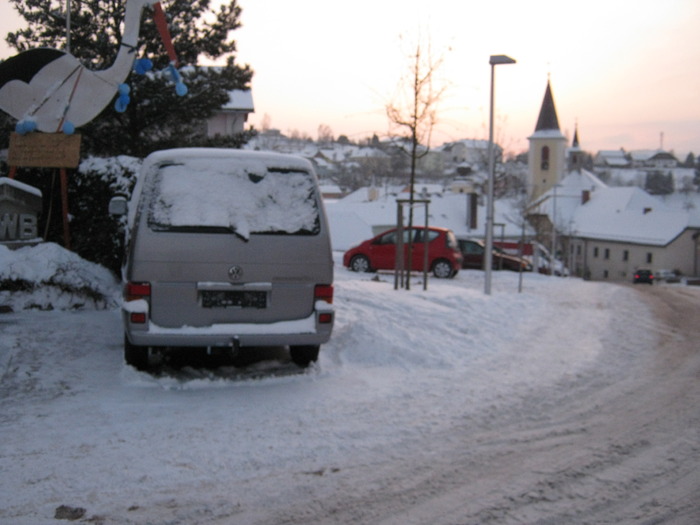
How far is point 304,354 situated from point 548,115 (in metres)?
106

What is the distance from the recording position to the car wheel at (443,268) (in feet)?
68.4

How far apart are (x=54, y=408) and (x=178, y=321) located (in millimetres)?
1202

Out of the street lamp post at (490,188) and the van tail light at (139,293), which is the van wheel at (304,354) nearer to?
the van tail light at (139,293)

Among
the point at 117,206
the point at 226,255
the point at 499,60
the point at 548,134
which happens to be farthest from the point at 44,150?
the point at 548,134

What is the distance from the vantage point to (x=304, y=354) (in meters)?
→ 7.28

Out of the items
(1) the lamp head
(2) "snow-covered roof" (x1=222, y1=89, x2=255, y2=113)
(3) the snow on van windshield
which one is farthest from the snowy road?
(2) "snow-covered roof" (x1=222, y1=89, x2=255, y2=113)

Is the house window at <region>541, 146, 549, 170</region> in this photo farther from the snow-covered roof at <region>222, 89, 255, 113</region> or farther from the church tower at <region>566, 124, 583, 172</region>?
the snow-covered roof at <region>222, 89, 255, 113</region>

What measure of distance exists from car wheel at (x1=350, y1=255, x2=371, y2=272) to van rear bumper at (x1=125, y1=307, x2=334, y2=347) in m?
14.7

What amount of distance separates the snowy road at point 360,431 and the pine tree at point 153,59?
730 cm

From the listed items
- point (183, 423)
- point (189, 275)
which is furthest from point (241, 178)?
point (183, 423)

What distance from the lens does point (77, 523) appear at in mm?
3918

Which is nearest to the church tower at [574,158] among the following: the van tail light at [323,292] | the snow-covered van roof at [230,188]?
the snow-covered van roof at [230,188]

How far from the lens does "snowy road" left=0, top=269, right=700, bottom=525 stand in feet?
14.0

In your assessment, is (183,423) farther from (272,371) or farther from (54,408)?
(272,371)
